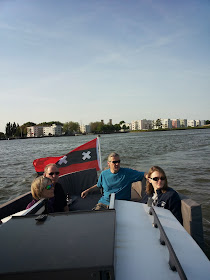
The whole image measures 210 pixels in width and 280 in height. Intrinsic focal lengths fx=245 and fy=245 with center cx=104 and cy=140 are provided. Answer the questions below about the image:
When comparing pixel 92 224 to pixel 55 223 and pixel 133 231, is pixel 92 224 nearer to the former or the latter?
A: pixel 55 223

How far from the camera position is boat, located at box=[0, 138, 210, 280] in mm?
1269

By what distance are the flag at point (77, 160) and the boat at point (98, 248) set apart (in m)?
3.72

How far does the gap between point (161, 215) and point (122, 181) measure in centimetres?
187

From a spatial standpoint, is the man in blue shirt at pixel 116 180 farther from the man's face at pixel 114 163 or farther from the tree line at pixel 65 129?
the tree line at pixel 65 129

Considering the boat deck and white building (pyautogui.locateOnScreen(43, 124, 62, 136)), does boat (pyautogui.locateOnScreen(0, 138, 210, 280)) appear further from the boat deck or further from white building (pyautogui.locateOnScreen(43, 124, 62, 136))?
white building (pyautogui.locateOnScreen(43, 124, 62, 136))

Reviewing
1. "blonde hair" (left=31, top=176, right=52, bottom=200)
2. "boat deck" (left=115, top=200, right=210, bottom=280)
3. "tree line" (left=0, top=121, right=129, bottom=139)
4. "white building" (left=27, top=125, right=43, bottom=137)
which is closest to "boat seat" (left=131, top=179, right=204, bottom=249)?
"boat deck" (left=115, top=200, right=210, bottom=280)

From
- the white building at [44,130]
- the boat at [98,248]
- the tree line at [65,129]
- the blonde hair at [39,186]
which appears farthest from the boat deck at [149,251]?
the white building at [44,130]

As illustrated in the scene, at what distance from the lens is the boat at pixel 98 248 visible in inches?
49.9

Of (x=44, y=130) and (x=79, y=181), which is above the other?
(x=44, y=130)

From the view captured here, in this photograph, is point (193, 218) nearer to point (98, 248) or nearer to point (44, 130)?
point (98, 248)

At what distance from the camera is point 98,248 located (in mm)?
1422

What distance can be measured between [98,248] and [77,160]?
4.72 meters

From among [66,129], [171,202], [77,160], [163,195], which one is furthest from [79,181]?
[66,129]

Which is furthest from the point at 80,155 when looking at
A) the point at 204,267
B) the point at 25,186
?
the point at 25,186
